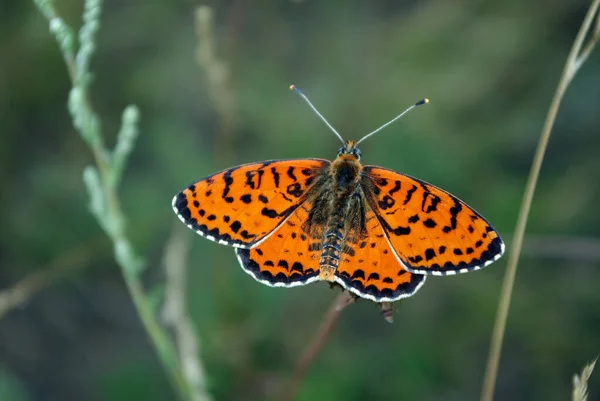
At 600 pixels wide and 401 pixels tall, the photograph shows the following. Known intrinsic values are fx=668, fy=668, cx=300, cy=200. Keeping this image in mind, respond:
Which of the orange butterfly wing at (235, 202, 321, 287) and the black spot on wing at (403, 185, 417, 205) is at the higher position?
the black spot on wing at (403, 185, 417, 205)

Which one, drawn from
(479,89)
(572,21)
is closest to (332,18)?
(479,89)

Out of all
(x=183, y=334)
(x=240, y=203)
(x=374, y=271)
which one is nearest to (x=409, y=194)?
(x=374, y=271)

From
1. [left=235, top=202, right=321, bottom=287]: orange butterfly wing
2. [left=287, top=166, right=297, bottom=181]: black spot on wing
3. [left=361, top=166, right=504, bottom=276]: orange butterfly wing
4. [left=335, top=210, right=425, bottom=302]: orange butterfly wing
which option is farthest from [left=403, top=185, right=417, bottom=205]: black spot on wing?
[left=287, top=166, right=297, bottom=181]: black spot on wing

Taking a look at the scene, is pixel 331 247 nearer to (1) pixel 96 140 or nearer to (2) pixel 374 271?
(2) pixel 374 271

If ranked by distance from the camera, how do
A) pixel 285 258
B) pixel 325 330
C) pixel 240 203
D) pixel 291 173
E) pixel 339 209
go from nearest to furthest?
pixel 325 330, pixel 285 258, pixel 240 203, pixel 339 209, pixel 291 173

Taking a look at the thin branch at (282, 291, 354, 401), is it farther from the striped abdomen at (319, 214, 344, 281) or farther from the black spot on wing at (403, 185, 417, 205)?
the black spot on wing at (403, 185, 417, 205)

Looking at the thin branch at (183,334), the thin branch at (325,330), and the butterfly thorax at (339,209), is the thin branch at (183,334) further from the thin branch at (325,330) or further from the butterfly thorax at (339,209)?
the butterfly thorax at (339,209)

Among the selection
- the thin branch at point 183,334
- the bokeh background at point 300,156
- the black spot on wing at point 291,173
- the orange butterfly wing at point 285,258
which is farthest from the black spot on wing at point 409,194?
the bokeh background at point 300,156

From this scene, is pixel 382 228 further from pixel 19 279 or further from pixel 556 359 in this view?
pixel 19 279
